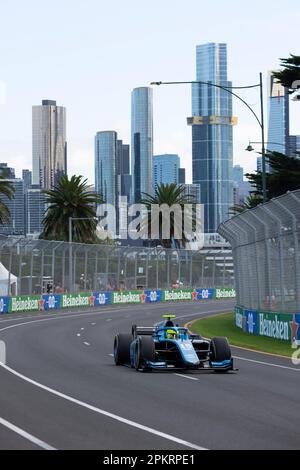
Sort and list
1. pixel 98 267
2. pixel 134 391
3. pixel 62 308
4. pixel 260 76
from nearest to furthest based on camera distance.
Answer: pixel 134 391, pixel 260 76, pixel 62 308, pixel 98 267

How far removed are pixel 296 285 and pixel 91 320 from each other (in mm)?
23864

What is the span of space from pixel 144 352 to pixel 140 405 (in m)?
6.41

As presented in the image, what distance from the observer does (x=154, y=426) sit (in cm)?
1359

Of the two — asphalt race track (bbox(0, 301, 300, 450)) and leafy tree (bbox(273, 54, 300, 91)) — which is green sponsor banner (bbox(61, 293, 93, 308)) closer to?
leafy tree (bbox(273, 54, 300, 91))

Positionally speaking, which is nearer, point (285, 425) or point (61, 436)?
point (61, 436)

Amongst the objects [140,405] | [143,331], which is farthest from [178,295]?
[140,405]

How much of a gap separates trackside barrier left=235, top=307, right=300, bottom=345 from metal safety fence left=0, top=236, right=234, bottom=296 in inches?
959

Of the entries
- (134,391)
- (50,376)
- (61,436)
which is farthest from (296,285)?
(61,436)

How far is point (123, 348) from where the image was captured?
24.3 m

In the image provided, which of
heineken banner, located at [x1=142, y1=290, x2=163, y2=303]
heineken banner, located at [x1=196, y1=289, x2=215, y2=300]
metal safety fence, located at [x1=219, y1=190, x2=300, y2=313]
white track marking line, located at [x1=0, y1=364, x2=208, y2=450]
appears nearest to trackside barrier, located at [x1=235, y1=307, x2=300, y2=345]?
metal safety fence, located at [x1=219, y1=190, x2=300, y2=313]

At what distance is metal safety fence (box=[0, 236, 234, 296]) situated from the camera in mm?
64688

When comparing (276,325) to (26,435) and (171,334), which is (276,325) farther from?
(26,435)

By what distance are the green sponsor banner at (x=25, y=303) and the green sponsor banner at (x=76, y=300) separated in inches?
180

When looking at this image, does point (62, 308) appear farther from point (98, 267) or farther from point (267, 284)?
point (267, 284)
